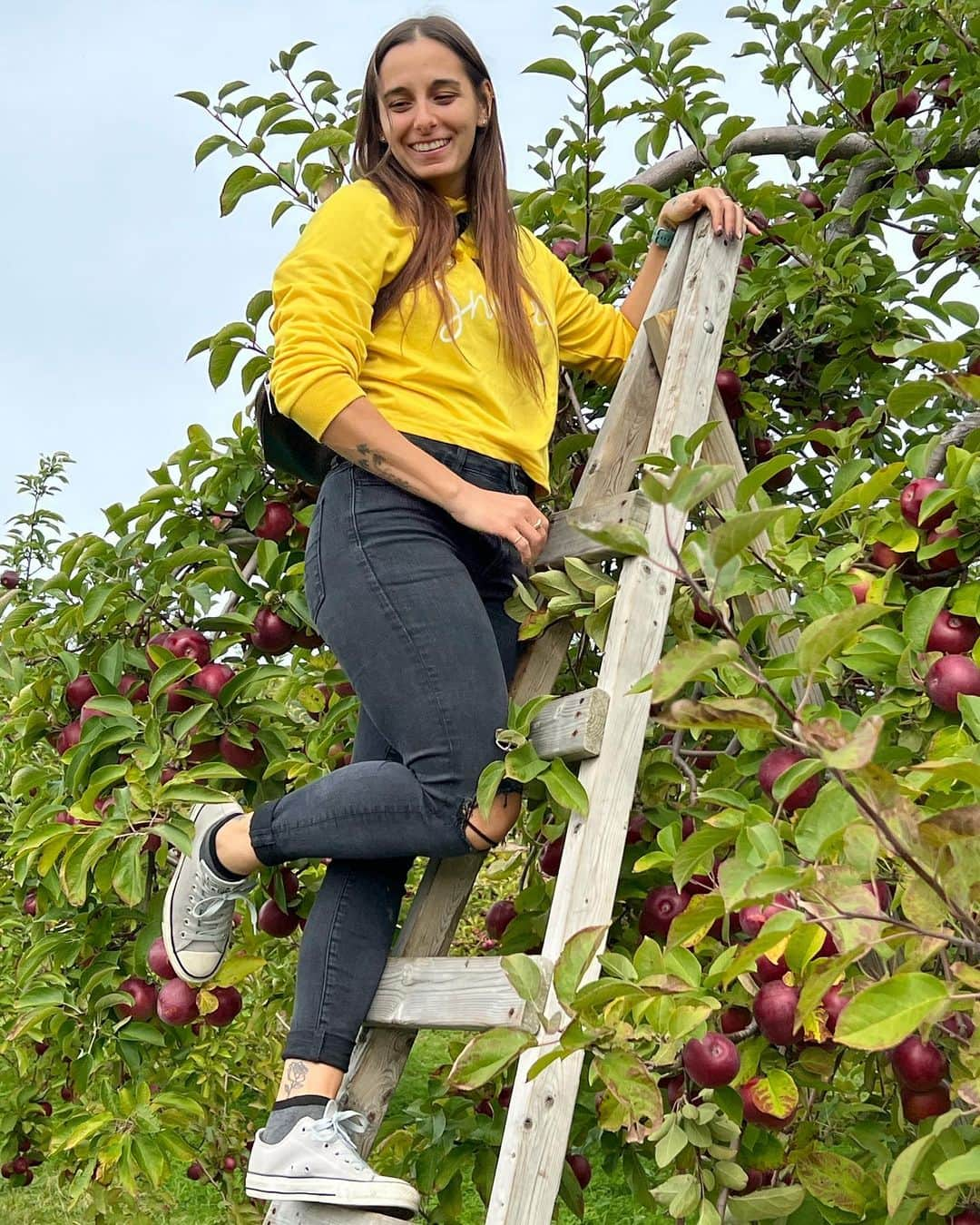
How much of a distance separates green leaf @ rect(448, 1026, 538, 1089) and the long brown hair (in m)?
1.01

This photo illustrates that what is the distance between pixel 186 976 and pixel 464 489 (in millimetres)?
862

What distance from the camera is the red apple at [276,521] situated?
7.96ft

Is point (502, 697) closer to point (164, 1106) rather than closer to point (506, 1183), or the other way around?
point (506, 1183)

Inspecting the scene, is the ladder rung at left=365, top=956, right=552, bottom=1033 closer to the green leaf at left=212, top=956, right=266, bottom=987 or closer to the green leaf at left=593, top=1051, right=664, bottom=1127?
the green leaf at left=593, top=1051, right=664, bottom=1127

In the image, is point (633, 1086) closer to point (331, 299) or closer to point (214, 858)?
point (214, 858)

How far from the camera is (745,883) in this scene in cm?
102

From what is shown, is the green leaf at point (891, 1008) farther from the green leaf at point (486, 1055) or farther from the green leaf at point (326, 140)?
the green leaf at point (326, 140)

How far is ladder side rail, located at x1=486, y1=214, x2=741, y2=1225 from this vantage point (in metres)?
1.51

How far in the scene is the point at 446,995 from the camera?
67.6 inches

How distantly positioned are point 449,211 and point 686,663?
4.04 feet

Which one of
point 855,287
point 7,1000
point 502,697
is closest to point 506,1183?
point 502,697

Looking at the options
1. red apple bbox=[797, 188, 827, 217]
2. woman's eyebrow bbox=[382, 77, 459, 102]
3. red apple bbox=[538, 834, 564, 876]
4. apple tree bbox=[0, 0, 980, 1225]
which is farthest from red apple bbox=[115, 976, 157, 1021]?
red apple bbox=[797, 188, 827, 217]

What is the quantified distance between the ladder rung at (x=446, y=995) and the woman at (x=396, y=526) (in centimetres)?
4

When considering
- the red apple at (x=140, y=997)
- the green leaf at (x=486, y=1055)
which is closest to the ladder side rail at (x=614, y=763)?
the green leaf at (x=486, y=1055)
